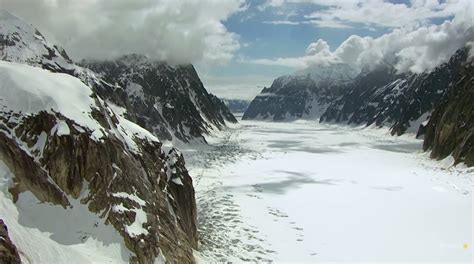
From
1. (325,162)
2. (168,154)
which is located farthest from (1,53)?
(325,162)

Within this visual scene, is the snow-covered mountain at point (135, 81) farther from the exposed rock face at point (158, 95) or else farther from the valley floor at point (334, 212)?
the valley floor at point (334, 212)

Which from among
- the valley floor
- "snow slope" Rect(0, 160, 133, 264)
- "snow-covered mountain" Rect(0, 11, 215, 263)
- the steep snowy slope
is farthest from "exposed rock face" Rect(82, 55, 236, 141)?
"snow slope" Rect(0, 160, 133, 264)

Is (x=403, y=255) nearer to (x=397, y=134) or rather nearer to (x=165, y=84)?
(x=165, y=84)

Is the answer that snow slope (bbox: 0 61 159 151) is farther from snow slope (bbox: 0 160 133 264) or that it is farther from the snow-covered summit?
the snow-covered summit

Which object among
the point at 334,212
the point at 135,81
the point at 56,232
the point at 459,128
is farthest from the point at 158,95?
the point at 56,232

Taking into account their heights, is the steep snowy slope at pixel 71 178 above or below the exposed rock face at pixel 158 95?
below

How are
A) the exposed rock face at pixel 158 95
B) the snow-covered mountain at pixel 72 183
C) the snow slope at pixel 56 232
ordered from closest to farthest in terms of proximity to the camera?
1. the snow slope at pixel 56 232
2. the snow-covered mountain at pixel 72 183
3. the exposed rock face at pixel 158 95

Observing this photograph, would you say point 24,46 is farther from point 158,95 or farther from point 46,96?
point 158,95

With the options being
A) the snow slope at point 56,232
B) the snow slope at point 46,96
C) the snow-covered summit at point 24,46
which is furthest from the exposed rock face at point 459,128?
the snow slope at point 56,232
